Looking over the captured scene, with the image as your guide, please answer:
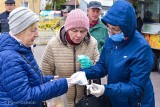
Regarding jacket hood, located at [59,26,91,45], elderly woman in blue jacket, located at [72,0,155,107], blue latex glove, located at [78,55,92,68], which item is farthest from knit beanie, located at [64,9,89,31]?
elderly woman in blue jacket, located at [72,0,155,107]

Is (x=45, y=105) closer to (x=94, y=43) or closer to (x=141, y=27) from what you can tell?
(x=94, y=43)

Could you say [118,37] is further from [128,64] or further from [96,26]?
[96,26]

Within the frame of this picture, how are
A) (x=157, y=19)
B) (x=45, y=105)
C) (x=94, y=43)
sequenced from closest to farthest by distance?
(x=45, y=105)
(x=94, y=43)
(x=157, y=19)

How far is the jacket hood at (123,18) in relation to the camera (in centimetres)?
238

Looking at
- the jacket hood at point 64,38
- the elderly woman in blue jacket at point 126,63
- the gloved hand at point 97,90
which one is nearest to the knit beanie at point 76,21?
the jacket hood at point 64,38

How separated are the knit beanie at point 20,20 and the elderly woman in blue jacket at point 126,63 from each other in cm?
51

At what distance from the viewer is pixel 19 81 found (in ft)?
6.88

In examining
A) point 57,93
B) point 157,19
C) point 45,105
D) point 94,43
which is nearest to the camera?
point 57,93

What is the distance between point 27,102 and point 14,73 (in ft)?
0.70

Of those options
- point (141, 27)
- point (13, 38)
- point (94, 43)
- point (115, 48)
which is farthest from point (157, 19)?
point (13, 38)

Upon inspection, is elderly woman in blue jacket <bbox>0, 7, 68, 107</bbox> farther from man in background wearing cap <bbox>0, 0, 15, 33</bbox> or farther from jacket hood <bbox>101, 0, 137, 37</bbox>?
man in background wearing cap <bbox>0, 0, 15, 33</bbox>

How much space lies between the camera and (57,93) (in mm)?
2250

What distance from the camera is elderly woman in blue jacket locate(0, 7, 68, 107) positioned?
6.93 feet

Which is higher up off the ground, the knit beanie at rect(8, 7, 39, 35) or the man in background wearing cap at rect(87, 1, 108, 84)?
the knit beanie at rect(8, 7, 39, 35)
